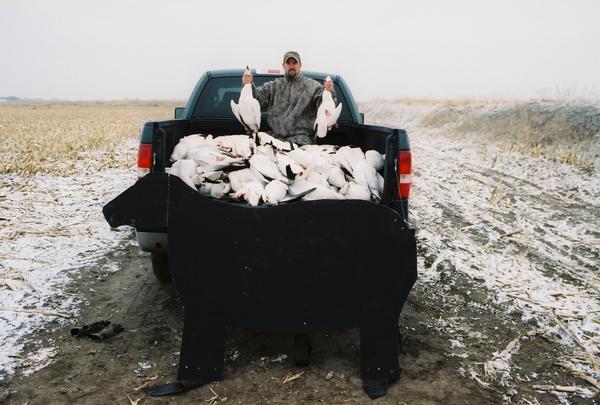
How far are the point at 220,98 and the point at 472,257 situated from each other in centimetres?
344

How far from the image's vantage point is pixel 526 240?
6121 millimetres

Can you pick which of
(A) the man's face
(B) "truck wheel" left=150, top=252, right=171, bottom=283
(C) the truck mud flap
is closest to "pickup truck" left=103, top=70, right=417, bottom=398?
(C) the truck mud flap

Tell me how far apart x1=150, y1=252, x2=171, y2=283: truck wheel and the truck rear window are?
1.87m

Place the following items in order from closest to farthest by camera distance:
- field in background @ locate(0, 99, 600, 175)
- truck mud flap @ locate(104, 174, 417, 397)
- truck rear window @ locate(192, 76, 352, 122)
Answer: truck mud flap @ locate(104, 174, 417, 397), truck rear window @ locate(192, 76, 352, 122), field in background @ locate(0, 99, 600, 175)

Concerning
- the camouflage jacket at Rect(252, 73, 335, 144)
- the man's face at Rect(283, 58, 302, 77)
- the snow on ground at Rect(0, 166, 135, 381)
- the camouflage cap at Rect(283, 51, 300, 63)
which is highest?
the camouflage cap at Rect(283, 51, 300, 63)

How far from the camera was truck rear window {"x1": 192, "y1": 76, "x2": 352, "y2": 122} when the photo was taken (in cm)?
566

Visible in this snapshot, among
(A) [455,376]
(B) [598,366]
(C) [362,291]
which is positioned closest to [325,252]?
(C) [362,291]

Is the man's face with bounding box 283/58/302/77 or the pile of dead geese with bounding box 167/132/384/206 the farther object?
the man's face with bounding box 283/58/302/77

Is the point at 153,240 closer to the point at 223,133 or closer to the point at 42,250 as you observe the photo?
the point at 223,133

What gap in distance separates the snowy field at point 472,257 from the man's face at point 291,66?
8.12ft

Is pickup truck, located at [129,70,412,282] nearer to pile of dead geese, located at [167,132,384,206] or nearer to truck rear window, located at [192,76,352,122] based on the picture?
truck rear window, located at [192,76,352,122]

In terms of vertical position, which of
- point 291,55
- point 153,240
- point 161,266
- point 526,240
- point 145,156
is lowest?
point 526,240

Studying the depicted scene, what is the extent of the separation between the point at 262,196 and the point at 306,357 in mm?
1115

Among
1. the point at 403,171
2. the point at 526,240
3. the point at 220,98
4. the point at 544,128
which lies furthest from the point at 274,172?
the point at 544,128
